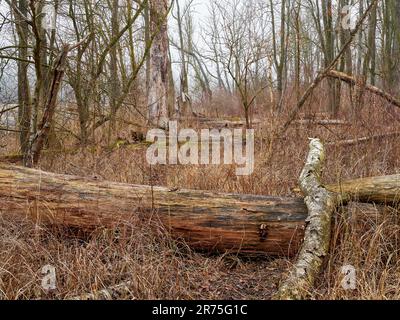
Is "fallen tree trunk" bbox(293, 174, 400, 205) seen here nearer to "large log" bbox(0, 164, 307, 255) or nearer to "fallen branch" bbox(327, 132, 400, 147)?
"large log" bbox(0, 164, 307, 255)

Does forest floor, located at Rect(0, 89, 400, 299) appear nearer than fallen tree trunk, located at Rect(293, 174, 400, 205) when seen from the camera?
Yes

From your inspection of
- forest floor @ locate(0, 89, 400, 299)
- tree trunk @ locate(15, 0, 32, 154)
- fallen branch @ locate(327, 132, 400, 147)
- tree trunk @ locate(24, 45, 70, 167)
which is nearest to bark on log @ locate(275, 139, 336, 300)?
forest floor @ locate(0, 89, 400, 299)

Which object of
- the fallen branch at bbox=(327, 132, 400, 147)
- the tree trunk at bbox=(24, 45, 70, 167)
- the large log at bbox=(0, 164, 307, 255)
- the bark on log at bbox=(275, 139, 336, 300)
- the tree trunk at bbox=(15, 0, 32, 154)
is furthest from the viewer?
the tree trunk at bbox=(15, 0, 32, 154)

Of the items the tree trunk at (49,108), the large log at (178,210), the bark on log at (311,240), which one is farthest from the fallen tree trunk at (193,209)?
the tree trunk at (49,108)

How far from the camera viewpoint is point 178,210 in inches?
120

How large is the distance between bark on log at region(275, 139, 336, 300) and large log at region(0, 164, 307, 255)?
0.48 feet

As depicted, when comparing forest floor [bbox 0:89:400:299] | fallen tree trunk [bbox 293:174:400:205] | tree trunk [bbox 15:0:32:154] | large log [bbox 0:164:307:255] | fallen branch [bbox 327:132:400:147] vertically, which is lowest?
forest floor [bbox 0:89:400:299]

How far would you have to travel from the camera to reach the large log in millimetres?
2955

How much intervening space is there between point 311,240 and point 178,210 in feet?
3.38

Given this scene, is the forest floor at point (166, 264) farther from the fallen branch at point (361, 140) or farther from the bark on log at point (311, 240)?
the fallen branch at point (361, 140)

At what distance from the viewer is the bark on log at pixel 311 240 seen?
7.88ft

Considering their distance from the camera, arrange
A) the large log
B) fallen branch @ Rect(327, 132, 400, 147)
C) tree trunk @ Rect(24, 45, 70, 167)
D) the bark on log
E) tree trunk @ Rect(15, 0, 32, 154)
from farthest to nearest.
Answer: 1. tree trunk @ Rect(15, 0, 32, 154)
2. fallen branch @ Rect(327, 132, 400, 147)
3. tree trunk @ Rect(24, 45, 70, 167)
4. the large log
5. the bark on log

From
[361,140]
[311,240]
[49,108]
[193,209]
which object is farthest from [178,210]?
[361,140]

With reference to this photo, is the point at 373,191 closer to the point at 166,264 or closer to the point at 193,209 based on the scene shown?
the point at 193,209
